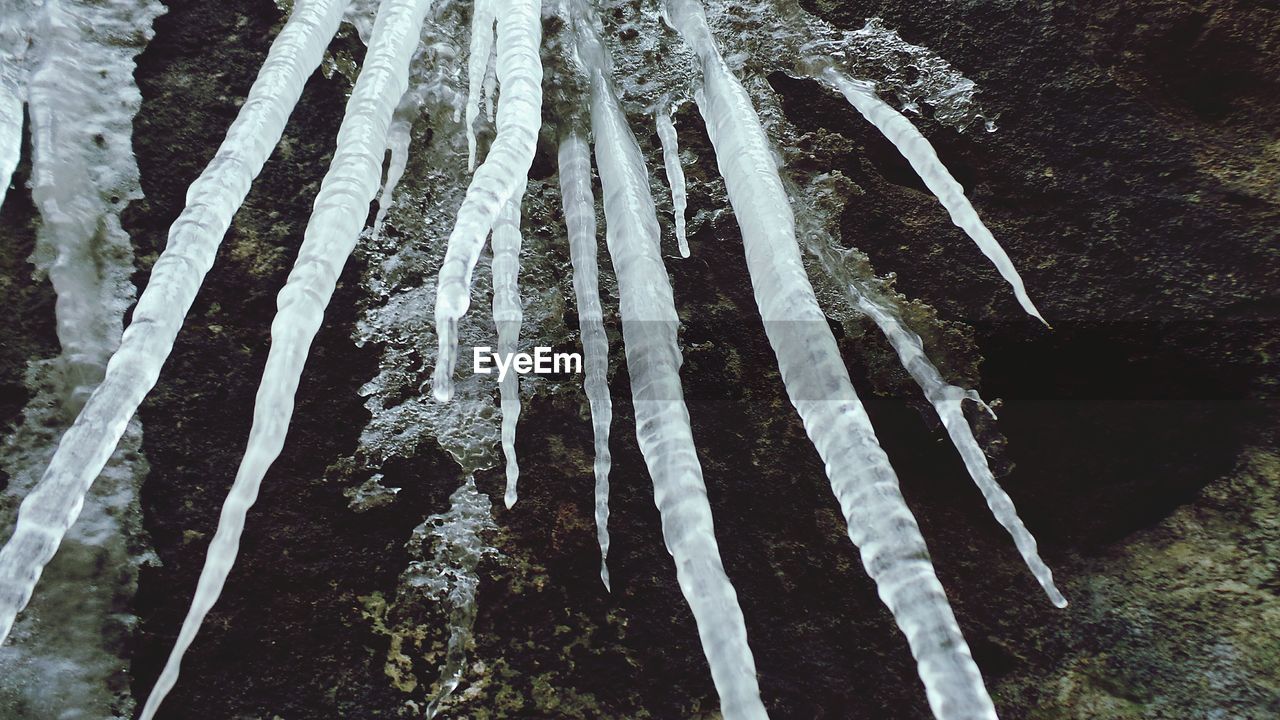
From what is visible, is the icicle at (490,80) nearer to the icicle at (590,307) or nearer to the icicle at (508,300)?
the icicle at (590,307)

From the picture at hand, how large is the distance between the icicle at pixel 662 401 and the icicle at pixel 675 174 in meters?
0.04

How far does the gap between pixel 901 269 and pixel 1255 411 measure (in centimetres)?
49

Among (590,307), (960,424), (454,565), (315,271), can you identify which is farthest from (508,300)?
(960,424)

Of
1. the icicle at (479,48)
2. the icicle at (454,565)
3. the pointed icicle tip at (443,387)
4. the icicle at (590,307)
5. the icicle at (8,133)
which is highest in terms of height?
the icicle at (479,48)

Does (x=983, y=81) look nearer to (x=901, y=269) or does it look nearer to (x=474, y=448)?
(x=901, y=269)

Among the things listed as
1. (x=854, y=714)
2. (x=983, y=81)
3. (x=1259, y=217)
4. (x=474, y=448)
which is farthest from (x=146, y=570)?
(x=1259, y=217)

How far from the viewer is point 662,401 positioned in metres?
0.85

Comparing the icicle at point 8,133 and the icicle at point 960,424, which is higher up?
the icicle at point 8,133

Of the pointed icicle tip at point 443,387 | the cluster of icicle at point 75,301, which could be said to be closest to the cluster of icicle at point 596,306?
the pointed icicle tip at point 443,387

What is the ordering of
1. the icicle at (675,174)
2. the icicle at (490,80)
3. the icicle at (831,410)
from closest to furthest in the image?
the icicle at (831,410)
the icicle at (675,174)
the icicle at (490,80)

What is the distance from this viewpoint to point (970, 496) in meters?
1.01

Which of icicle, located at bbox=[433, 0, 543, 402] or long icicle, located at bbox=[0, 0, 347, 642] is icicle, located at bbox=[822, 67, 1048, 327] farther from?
long icicle, located at bbox=[0, 0, 347, 642]

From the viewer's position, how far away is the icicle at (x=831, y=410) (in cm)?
62

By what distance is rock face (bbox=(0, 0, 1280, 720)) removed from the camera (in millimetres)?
893
